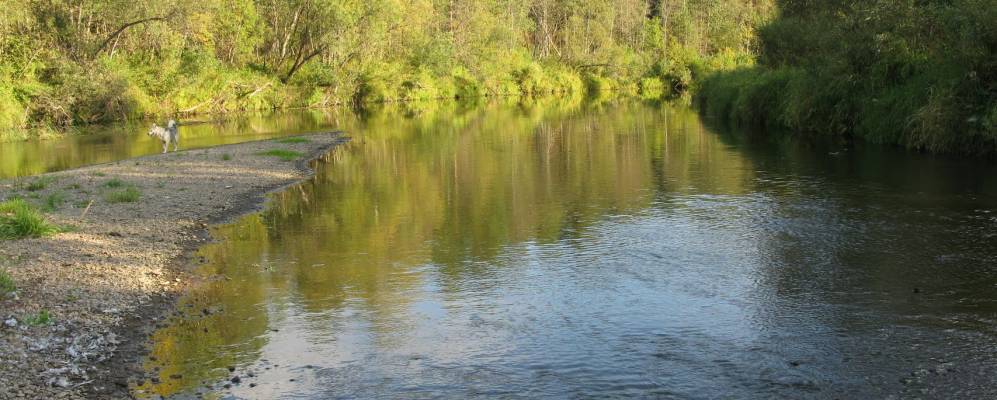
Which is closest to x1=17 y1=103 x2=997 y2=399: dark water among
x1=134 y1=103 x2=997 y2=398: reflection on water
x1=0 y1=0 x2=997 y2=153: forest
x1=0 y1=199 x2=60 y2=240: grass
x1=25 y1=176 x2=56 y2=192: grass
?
x1=134 y1=103 x2=997 y2=398: reflection on water

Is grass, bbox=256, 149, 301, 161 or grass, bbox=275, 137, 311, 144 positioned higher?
grass, bbox=275, 137, 311, 144

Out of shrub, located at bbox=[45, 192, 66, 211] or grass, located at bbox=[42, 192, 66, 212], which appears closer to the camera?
grass, located at bbox=[42, 192, 66, 212]

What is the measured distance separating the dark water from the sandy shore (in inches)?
21.9

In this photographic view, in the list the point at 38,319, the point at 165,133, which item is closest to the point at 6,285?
the point at 38,319

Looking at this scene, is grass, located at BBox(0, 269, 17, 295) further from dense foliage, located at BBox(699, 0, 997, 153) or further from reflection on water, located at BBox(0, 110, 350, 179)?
dense foliage, located at BBox(699, 0, 997, 153)

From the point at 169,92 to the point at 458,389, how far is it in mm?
59768

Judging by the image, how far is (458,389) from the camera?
10.1 metres

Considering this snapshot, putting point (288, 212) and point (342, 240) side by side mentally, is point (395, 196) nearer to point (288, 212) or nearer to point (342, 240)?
point (288, 212)

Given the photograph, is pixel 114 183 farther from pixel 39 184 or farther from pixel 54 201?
pixel 54 201

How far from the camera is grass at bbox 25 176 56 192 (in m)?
23.4

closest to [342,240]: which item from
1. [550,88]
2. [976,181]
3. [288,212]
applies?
[288,212]

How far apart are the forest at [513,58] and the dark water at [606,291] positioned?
18.1 feet

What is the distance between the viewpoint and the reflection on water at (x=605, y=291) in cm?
1037

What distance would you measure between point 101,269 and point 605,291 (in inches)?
331
